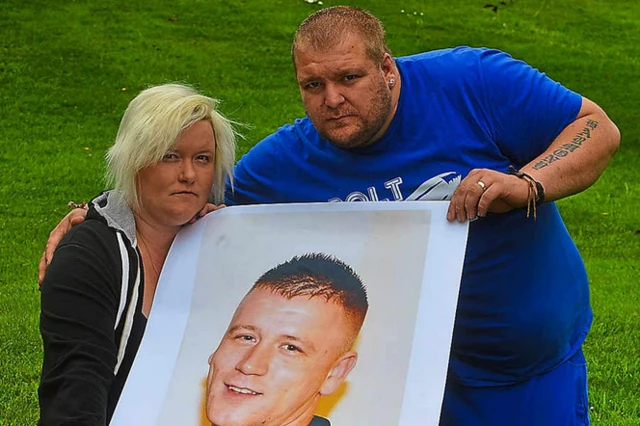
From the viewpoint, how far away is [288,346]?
2785 mm

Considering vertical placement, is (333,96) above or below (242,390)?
above

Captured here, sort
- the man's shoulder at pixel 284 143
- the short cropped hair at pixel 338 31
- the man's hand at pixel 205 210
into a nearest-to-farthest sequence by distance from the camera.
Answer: the short cropped hair at pixel 338 31, the man's hand at pixel 205 210, the man's shoulder at pixel 284 143

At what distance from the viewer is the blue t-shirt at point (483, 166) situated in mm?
3014

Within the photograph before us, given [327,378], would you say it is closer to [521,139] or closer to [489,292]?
[489,292]

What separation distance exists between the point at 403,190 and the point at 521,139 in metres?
0.37

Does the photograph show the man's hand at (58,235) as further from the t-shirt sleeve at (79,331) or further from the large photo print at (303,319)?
the large photo print at (303,319)

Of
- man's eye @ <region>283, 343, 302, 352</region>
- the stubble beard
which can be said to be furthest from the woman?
man's eye @ <region>283, 343, 302, 352</region>

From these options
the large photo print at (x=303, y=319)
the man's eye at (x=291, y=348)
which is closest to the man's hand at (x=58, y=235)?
the large photo print at (x=303, y=319)

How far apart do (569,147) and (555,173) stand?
12 centimetres

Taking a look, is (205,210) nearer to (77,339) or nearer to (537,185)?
(77,339)

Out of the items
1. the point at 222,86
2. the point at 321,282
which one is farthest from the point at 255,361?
the point at 222,86

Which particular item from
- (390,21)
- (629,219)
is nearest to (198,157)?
(629,219)

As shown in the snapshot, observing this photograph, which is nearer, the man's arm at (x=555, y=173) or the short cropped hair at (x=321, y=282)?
the man's arm at (x=555, y=173)

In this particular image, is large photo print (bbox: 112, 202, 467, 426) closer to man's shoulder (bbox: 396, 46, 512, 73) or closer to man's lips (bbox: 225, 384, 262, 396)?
man's lips (bbox: 225, 384, 262, 396)
